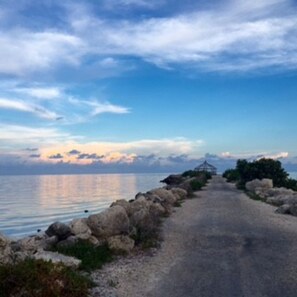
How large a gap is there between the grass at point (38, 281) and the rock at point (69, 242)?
3.99m

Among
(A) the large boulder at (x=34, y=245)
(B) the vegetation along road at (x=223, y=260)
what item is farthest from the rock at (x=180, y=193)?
(A) the large boulder at (x=34, y=245)

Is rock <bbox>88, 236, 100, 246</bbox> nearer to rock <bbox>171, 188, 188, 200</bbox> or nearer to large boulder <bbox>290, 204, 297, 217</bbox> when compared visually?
large boulder <bbox>290, 204, 297, 217</bbox>

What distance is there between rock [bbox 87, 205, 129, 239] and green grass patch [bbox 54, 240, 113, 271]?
1.48 meters

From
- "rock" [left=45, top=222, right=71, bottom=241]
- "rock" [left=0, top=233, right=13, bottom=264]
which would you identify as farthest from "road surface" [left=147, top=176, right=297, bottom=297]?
"rock" [left=45, top=222, right=71, bottom=241]

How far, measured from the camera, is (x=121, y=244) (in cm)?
1494

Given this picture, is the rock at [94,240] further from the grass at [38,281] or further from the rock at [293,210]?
the rock at [293,210]

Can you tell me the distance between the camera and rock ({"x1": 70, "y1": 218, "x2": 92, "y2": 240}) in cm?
1505

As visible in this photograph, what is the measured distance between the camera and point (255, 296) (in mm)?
10297

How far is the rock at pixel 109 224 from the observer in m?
16.1

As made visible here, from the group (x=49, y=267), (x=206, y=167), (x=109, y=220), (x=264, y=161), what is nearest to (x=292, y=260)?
(x=109, y=220)

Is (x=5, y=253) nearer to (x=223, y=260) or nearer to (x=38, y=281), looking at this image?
(x=38, y=281)

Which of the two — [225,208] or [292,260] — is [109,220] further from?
[225,208]

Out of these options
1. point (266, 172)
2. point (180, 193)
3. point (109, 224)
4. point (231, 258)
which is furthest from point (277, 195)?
point (231, 258)

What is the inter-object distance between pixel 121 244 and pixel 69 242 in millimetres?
1560
